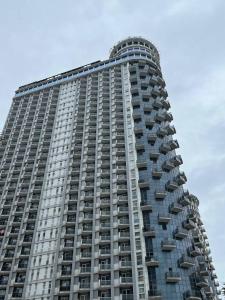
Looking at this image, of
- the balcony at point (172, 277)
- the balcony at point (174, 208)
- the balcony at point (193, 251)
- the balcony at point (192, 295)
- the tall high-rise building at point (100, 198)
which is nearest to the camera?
the balcony at point (192, 295)

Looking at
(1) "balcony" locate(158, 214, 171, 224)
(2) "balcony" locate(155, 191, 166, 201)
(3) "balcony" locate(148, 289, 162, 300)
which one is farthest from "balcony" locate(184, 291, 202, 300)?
(2) "balcony" locate(155, 191, 166, 201)

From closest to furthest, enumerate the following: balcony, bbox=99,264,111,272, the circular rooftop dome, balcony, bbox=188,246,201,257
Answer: balcony, bbox=99,264,111,272 → balcony, bbox=188,246,201,257 → the circular rooftop dome

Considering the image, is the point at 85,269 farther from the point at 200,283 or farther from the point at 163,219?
the point at 200,283

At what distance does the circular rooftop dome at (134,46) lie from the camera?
125688 mm

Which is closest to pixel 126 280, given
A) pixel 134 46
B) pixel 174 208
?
pixel 174 208

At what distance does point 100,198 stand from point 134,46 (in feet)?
207

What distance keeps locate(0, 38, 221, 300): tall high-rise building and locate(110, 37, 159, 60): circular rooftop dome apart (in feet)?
19.8

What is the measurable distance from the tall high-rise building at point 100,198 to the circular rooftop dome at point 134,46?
6034 millimetres

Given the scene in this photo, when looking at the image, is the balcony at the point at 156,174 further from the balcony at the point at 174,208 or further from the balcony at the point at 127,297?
the balcony at the point at 127,297

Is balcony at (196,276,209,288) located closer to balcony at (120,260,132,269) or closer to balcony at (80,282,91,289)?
balcony at (120,260,132,269)

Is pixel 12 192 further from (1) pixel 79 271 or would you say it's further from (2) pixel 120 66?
(2) pixel 120 66

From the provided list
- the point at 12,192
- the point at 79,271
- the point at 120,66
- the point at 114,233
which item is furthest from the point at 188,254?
the point at 120,66

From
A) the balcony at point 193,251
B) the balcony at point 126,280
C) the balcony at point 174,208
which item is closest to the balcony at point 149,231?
the balcony at point 174,208

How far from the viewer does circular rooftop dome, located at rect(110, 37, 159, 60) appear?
126 meters
